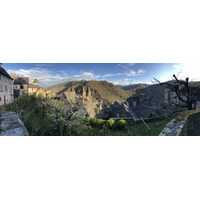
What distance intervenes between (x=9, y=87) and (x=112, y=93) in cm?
313

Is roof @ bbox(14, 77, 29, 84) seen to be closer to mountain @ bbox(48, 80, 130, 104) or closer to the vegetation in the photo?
the vegetation

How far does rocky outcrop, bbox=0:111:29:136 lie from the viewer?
2707 millimetres

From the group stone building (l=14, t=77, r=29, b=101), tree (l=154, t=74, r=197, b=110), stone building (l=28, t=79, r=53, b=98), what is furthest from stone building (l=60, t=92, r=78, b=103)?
tree (l=154, t=74, r=197, b=110)

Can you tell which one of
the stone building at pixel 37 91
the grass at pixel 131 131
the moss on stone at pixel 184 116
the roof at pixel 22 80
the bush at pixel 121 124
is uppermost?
the roof at pixel 22 80

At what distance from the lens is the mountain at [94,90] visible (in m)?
3.22

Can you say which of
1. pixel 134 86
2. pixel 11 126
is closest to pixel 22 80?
pixel 11 126

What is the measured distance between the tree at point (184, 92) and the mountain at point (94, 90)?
1.25 meters

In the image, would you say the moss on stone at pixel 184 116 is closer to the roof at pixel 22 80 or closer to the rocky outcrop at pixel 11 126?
the rocky outcrop at pixel 11 126

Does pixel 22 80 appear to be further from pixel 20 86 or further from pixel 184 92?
pixel 184 92

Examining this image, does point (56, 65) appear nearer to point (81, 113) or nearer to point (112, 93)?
point (81, 113)

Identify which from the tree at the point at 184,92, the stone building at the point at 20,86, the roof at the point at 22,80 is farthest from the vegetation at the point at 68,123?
the tree at the point at 184,92

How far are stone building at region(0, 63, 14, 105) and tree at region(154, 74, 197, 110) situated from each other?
440 cm
